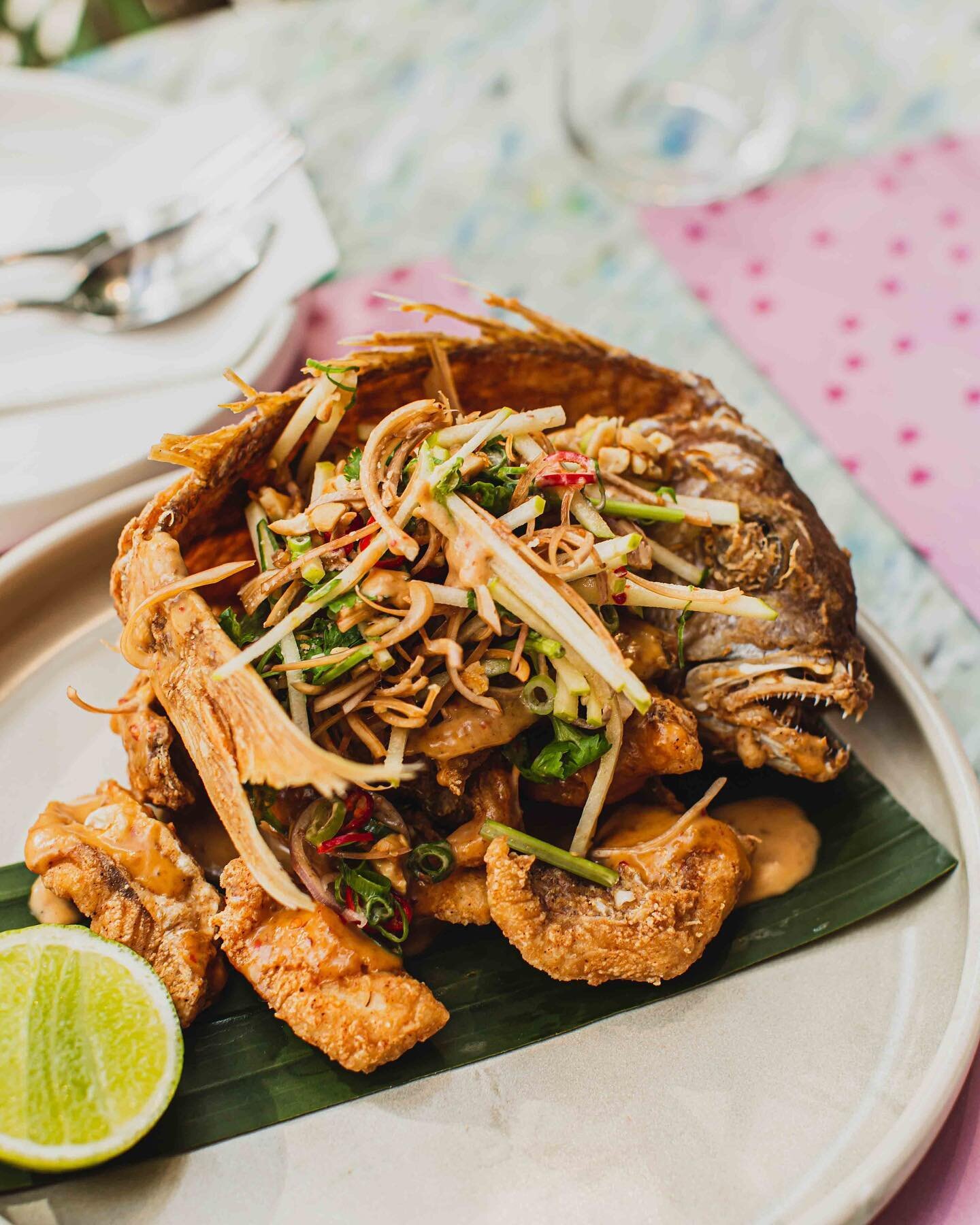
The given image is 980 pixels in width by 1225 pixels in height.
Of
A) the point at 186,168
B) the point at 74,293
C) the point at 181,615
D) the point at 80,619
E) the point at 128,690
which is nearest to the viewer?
the point at 181,615

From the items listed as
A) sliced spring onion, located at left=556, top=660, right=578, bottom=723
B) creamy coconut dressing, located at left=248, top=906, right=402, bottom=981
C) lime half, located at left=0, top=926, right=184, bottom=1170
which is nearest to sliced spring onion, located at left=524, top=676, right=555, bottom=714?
sliced spring onion, located at left=556, top=660, right=578, bottom=723

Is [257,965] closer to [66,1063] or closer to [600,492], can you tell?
[66,1063]

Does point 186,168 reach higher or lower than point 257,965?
higher

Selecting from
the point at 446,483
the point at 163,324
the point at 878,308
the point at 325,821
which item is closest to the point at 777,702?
the point at 446,483

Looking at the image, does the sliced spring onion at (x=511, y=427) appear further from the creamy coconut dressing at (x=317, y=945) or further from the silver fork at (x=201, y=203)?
the silver fork at (x=201, y=203)

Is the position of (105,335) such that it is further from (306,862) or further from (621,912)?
(621,912)

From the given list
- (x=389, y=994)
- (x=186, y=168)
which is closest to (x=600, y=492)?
(x=389, y=994)

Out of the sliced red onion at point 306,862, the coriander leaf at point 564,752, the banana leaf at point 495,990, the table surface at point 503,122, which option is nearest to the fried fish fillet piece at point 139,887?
the banana leaf at point 495,990

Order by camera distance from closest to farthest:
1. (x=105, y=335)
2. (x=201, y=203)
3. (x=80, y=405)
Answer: (x=80, y=405)
(x=105, y=335)
(x=201, y=203)
